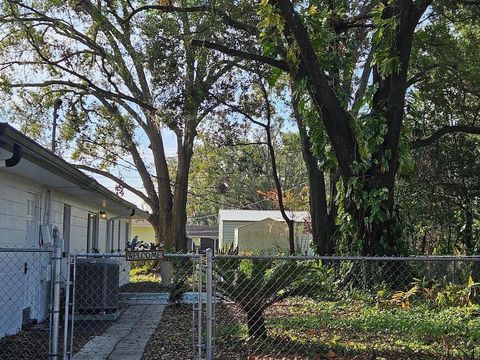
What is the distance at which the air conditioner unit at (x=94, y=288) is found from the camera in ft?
34.4

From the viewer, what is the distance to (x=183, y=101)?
15484 mm

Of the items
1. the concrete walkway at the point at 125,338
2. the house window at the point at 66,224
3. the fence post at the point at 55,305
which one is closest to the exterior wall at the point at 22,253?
the house window at the point at 66,224

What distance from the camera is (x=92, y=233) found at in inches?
629

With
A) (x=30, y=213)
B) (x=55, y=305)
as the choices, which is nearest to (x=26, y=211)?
(x=30, y=213)

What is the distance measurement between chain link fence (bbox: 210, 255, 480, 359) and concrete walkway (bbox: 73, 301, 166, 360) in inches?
46.4

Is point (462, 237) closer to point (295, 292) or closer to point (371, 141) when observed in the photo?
point (371, 141)

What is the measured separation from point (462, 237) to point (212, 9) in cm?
1248

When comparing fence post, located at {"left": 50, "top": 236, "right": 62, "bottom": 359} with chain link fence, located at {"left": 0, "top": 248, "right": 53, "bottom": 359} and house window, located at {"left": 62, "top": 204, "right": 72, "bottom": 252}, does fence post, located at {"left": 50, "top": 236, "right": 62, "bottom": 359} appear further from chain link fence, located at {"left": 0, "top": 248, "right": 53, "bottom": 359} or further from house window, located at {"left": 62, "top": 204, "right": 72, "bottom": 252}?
house window, located at {"left": 62, "top": 204, "right": 72, "bottom": 252}

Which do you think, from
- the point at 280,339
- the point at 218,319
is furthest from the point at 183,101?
the point at 280,339

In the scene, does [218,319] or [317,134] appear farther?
[317,134]

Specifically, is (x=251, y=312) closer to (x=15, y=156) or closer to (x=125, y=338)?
(x=125, y=338)

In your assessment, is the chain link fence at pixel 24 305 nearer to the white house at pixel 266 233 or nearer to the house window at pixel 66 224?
the house window at pixel 66 224

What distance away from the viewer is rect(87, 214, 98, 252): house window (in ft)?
50.5

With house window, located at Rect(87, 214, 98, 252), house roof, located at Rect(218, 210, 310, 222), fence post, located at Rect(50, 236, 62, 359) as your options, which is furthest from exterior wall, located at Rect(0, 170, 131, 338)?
house roof, located at Rect(218, 210, 310, 222)
